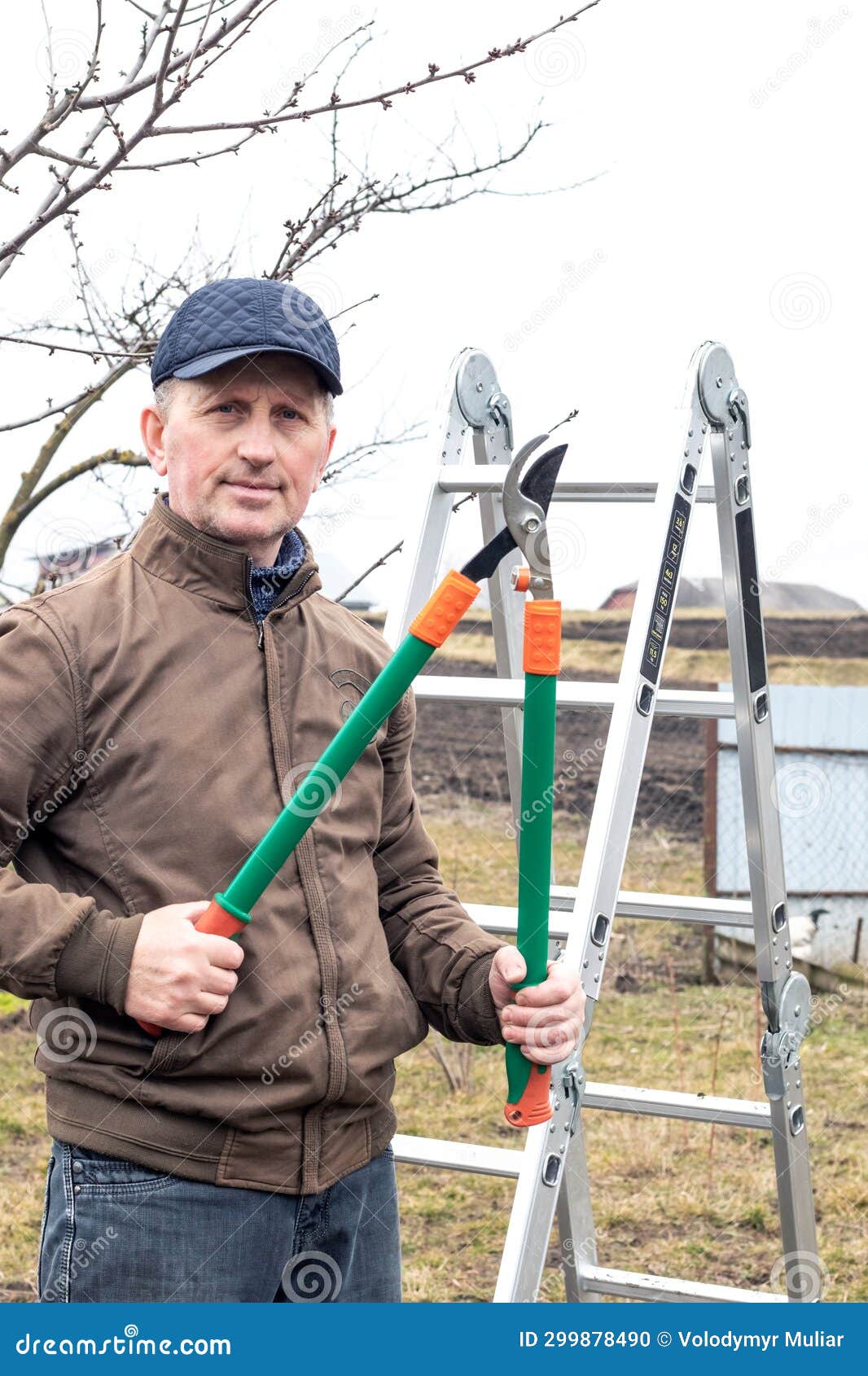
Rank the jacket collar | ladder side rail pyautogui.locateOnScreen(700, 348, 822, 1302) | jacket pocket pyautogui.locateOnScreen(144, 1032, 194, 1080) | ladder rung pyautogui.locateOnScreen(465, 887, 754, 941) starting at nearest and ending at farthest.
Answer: jacket pocket pyautogui.locateOnScreen(144, 1032, 194, 1080)
the jacket collar
ladder rung pyautogui.locateOnScreen(465, 887, 754, 941)
ladder side rail pyautogui.locateOnScreen(700, 348, 822, 1302)

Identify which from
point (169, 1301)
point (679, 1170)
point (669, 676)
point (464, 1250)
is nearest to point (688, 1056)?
point (679, 1170)

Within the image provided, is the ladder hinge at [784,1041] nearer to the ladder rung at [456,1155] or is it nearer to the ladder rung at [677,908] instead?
the ladder rung at [677,908]

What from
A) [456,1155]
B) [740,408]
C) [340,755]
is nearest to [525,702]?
[340,755]

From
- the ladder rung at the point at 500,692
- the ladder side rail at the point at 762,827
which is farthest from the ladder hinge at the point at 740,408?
the ladder rung at the point at 500,692

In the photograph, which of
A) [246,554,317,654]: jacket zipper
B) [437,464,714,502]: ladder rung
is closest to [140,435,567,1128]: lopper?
[246,554,317,654]: jacket zipper

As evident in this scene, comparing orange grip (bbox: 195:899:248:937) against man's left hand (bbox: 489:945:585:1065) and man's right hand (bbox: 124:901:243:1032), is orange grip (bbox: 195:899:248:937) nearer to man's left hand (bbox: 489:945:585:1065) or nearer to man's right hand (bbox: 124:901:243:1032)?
man's right hand (bbox: 124:901:243:1032)

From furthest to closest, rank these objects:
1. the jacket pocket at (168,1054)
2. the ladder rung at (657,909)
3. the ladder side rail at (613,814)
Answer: the ladder rung at (657,909)
the ladder side rail at (613,814)
the jacket pocket at (168,1054)

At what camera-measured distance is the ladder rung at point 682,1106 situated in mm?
2848

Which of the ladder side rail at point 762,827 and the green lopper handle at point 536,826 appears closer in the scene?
the green lopper handle at point 536,826

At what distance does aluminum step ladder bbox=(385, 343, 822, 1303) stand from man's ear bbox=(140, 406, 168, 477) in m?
0.80

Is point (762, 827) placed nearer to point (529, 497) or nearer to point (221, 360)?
point (529, 497)

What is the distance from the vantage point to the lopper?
1476mm

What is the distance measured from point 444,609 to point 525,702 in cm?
14

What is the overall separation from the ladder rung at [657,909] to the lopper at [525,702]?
3.14 ft
